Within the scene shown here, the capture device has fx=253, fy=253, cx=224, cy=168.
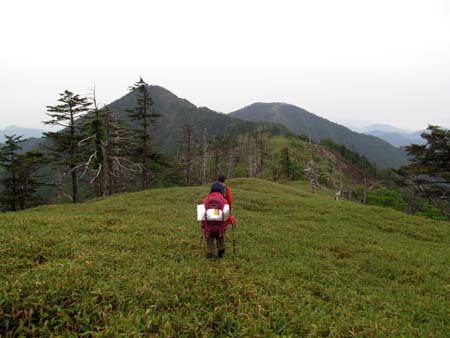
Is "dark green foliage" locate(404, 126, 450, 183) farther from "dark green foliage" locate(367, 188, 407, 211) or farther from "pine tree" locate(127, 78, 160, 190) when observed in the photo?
"pine tree" locate(127, 78, 160, 190)

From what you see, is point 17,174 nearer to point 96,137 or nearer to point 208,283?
point 96,137

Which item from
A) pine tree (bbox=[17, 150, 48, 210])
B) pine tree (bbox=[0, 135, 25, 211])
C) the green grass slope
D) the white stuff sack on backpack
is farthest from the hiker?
pine tree (bbox=[0, 135, 25, 211])

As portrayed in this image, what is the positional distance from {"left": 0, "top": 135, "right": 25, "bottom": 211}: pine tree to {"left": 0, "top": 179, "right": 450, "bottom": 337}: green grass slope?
26.8 meters

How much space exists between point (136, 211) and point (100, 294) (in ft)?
42.7

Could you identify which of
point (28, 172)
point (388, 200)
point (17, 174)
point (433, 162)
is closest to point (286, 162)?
point (388, 200)

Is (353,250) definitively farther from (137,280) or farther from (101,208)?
(101,208)

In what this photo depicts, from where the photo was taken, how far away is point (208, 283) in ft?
21.1

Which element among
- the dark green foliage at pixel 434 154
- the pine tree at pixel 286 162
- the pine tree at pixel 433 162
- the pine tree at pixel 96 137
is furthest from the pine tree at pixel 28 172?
the pine tree at pixel 286 162

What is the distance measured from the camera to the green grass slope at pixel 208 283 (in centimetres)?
462

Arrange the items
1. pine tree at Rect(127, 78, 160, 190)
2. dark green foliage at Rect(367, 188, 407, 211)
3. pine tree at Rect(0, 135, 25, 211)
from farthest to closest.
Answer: dark green foliage at Rect(367, 188, 407, 211) → pine tree at Rect(127, 78, 160, 190) → pine tree at Rect(0, 135, 25, 211)

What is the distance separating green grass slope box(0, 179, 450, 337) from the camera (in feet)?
15.1

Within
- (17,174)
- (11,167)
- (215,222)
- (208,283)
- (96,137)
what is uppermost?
(96,137)

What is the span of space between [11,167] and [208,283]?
36133mm

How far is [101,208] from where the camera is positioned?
63.3ft
